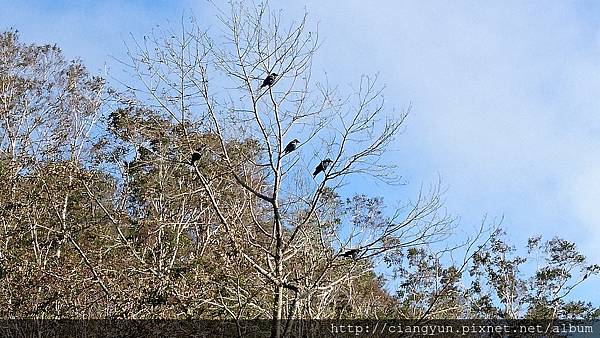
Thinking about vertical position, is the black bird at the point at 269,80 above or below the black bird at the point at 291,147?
above

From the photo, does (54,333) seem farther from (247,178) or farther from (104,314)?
(247,178)

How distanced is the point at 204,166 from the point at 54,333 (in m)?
2.47

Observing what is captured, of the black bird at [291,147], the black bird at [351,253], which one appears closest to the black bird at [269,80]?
the black bird at [291,147]

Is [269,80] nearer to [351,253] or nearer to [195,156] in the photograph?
[195,156]

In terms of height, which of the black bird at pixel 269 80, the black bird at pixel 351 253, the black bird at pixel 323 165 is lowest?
the black bird at pixel 351 253

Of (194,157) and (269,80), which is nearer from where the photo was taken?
(269,80)

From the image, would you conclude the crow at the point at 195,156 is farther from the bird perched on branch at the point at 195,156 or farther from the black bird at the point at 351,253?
the black bird at the point at 351,253

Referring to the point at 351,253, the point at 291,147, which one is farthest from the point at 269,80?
the point at 351,253

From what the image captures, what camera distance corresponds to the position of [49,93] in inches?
491

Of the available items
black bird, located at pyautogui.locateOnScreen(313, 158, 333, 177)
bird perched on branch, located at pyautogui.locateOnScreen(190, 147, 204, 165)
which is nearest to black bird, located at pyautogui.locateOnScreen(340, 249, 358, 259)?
black bird, located at pyautogui.locateOnScreen(313, 158, 333, 177)

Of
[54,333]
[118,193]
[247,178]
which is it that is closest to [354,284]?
[247,178]

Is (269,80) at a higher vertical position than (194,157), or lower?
higher

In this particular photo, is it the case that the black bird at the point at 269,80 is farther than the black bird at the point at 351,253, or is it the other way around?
the black bird at the point at 351,253

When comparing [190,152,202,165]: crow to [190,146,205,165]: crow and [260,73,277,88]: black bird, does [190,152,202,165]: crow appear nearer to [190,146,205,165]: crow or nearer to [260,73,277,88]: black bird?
[190,146,205,165]: crow
